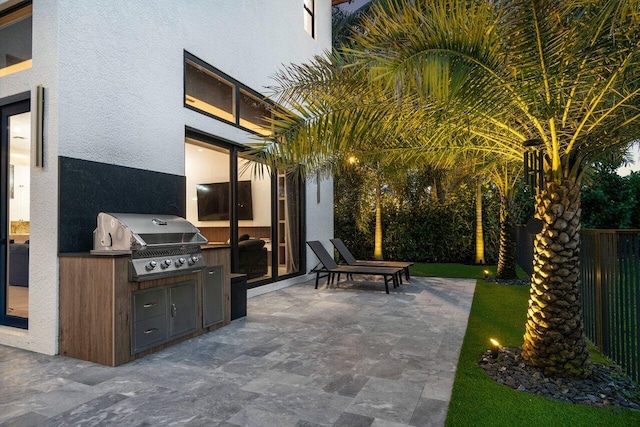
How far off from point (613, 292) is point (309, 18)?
31.4 feet

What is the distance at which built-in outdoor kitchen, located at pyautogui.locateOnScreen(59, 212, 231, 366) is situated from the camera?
12.7 ft

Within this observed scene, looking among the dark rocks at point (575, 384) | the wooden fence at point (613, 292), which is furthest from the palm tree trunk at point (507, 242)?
the dark rocks at point (575, 384)

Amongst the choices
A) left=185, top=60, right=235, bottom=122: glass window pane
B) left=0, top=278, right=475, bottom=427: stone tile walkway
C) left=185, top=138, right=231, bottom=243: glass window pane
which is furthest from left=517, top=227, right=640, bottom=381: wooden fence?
left=185, top=138, right=231, bottom=243: glass window pane

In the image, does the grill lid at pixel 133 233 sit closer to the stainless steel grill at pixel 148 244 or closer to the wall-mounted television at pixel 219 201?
the stainless steel grill at pixel 148 244

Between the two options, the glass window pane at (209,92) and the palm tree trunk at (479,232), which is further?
the palm tree trunk at (479,232)

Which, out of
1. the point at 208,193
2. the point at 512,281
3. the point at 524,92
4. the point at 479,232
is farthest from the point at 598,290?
the point at 208,193

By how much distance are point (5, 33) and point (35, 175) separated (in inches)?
82.2

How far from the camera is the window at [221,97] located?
6.32 m

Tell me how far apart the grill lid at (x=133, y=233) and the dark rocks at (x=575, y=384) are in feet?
12.1

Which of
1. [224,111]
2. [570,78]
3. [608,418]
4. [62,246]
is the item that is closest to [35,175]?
[62,246]

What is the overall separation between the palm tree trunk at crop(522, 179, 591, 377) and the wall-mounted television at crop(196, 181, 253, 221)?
6849 mm

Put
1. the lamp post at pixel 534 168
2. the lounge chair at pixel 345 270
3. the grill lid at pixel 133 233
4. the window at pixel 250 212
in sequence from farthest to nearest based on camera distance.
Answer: the lounge chair at pixel 345 270, the window at pixel 250 212, the grill lid at pixel 133 233, the lamp post at pixel 534 168

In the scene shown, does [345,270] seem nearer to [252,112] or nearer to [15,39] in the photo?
[252,112]

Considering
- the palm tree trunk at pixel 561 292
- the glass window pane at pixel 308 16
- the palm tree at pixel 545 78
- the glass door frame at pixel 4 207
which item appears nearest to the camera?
the palm tree at pixel 545 78
